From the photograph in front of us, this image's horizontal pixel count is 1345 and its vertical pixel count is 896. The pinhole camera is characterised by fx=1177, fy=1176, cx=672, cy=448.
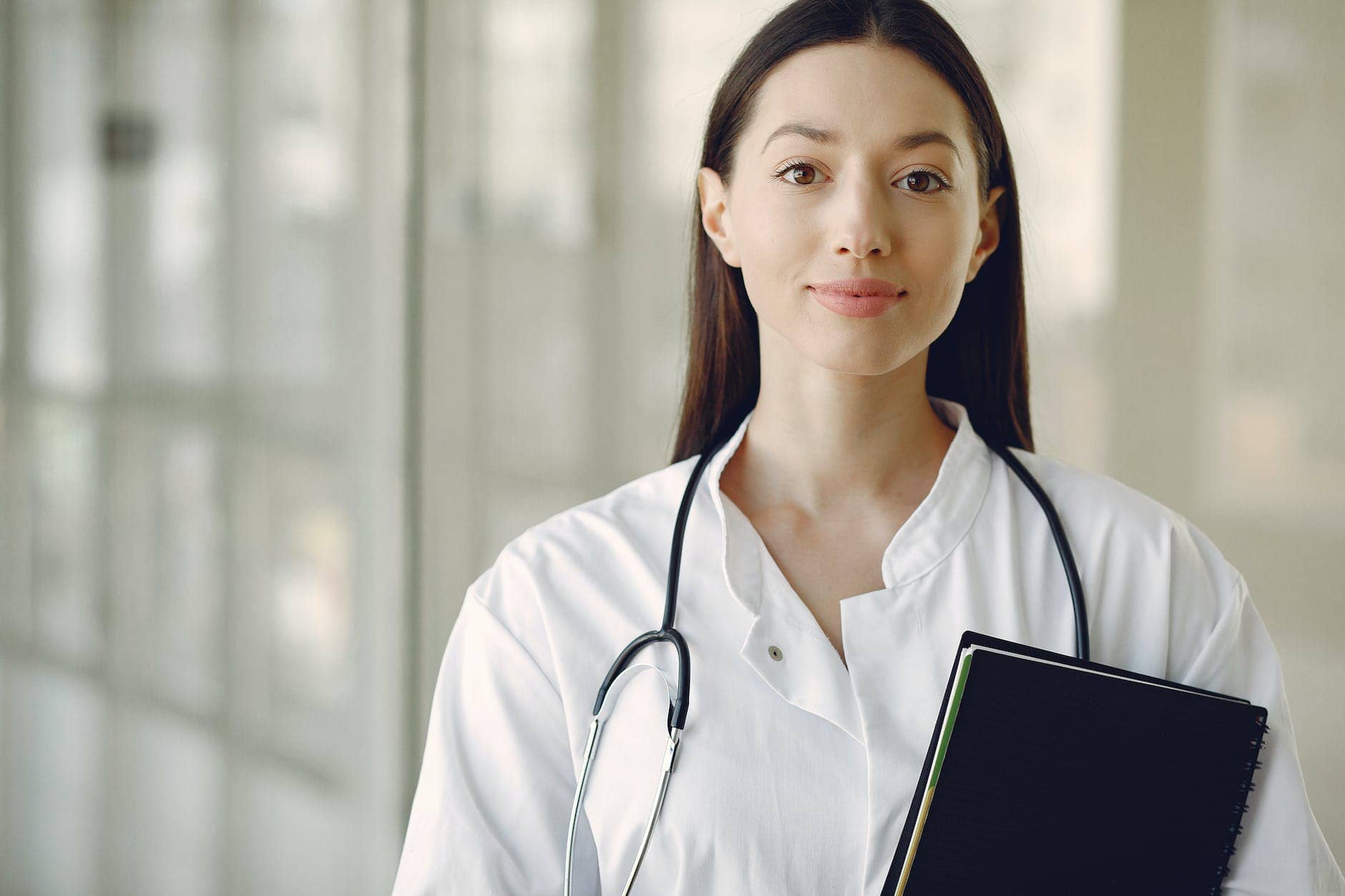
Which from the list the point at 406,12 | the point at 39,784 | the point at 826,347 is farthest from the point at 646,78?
the point at 39,784

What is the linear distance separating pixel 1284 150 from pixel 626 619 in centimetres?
110

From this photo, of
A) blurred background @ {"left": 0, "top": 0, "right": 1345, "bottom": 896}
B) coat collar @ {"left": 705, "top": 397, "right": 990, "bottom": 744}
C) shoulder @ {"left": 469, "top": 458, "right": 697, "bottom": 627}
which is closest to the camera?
coat collar @ {"left": 705, "top": 397, "right": 990, "bottom": 744}

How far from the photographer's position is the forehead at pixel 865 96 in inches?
37.4

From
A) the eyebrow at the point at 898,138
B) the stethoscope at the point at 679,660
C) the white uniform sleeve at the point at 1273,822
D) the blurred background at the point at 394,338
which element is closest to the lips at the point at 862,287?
the eyebrow at the point at 898,138

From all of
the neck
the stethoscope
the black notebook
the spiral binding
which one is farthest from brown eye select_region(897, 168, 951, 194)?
the spiral binding

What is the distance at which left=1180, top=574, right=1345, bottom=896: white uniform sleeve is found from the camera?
901 mm

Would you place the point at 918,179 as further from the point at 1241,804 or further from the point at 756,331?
the point at 1241,804

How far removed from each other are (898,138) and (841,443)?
276mm

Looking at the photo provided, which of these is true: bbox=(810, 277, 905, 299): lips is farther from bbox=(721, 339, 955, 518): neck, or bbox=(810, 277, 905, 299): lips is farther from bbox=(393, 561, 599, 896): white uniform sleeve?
bbox=(393, 561, 599, 896): white uniform sleeve

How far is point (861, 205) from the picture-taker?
0.93 metres

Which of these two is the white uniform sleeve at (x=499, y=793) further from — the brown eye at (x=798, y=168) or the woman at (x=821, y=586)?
the brown eye at (x=798, y=168)

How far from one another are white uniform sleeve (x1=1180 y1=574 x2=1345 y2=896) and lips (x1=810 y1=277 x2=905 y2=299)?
1.26ft

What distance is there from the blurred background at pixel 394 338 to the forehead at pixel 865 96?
0.69 meters

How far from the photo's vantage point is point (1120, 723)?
840 millimetres
